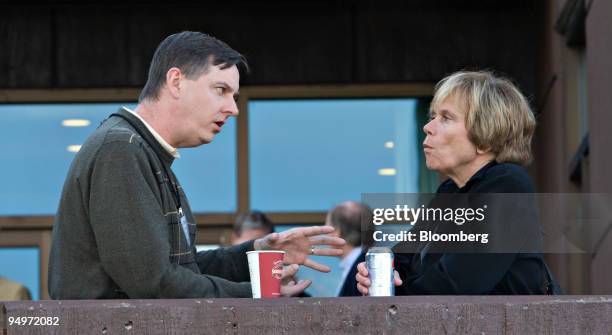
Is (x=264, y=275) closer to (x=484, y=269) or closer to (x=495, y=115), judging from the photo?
(x=484, y=269)

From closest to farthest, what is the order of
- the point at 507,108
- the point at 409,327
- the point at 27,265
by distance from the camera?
the point at 409,327, the point at 507,108, the point at 27,265

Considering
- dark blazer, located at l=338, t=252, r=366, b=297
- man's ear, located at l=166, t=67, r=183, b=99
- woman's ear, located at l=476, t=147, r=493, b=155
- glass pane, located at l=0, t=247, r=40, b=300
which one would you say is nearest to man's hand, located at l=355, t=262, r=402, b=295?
woman's ear, located at l=476, t=147, r=493, b=155

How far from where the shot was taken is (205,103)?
453 centimetres

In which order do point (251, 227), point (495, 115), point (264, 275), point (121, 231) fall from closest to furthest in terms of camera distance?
point (121, 231)
point (264, 275)
point (495, 115)
point (251, 227)

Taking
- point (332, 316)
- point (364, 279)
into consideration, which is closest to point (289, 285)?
point (364, 279)

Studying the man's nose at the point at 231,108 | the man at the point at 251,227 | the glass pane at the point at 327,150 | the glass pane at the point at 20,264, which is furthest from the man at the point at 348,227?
the glass pane at the point at 20,264

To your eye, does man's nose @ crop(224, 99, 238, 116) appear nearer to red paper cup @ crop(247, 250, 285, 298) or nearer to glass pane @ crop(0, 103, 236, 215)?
red paper cup @ crop(247, 250, 285, 298)

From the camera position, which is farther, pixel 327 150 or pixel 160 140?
pixel 327 150

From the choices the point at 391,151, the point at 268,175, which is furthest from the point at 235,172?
the point at 391,151

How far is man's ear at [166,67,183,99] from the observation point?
4492 millimetres

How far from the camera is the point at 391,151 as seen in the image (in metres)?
12.0

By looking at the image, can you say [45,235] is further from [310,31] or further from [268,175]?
[310,31]

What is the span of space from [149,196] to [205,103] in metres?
0.58

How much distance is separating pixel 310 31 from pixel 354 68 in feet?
1.65
